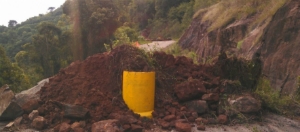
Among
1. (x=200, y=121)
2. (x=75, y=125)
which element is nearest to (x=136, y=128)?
(x=75, y=125)

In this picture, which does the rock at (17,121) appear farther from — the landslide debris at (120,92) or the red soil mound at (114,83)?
the red soil mound at (114,83)

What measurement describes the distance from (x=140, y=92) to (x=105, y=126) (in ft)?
3.59

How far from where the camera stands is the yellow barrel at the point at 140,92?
229 inches

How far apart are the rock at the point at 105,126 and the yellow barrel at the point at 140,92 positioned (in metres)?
0.77

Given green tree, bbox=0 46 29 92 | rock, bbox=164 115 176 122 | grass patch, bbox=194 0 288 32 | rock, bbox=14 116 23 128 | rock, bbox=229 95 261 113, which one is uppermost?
grass patch, bbox=194 0 288 32

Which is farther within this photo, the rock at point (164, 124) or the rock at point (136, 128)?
the rock at point (164, 124)

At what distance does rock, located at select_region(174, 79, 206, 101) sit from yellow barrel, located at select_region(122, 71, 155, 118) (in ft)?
2.21

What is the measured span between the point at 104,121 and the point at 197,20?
16236mm

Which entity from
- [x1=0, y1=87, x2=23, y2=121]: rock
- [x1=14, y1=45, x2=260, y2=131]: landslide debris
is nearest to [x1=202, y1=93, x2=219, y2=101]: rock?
[x1=14, y1=45, x2=260, y2=131]: landslide debris

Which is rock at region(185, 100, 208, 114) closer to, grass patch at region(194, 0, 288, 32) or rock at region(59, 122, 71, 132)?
rock at region(59, 122, 71, 132)

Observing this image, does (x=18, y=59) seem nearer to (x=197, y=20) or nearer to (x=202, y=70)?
(x=197, y=20)

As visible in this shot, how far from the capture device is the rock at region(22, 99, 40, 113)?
20.0 ft

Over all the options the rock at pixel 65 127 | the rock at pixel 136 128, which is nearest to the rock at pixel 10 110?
the rock at pixel 65 127

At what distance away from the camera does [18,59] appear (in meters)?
26.7
